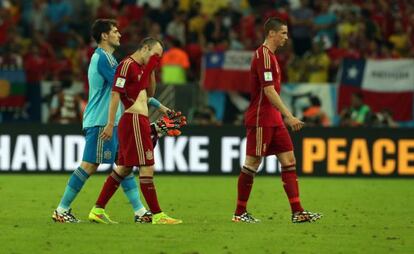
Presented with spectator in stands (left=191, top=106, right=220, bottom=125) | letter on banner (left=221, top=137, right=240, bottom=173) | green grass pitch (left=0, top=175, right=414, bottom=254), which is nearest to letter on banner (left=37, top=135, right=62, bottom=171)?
Result: green grass pitch (left=0, top=175, right=414, bottom=254)

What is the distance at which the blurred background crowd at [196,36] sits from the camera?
26219 millimetres

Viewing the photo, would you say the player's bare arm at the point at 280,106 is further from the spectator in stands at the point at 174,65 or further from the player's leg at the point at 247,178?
the spectator in stands at the point at 174,65

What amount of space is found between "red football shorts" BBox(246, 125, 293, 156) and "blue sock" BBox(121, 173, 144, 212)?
1320 mm

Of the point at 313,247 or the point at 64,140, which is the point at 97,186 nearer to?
the point at 64,140

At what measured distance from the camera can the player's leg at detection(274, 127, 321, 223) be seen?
45.5 feet

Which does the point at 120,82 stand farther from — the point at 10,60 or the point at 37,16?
the point at 37,16

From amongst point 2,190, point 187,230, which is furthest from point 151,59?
point 2,190

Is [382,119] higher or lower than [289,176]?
higher

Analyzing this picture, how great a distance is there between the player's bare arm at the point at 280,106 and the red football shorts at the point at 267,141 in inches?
16.6

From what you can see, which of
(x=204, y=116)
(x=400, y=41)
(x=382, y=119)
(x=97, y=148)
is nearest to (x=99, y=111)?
(x=97, y=148)

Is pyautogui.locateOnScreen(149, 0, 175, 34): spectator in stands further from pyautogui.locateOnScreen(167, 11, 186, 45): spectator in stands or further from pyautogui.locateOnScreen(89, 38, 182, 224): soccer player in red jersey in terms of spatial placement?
pyautogui.locateOnScreen(89, 38, 182, 224): soccer player in red jersey

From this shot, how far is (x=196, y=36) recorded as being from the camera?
27.8 metres

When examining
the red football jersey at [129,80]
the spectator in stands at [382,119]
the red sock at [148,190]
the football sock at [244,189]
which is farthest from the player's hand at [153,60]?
the spectator in stands at [382,119]

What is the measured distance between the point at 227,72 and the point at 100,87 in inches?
490
